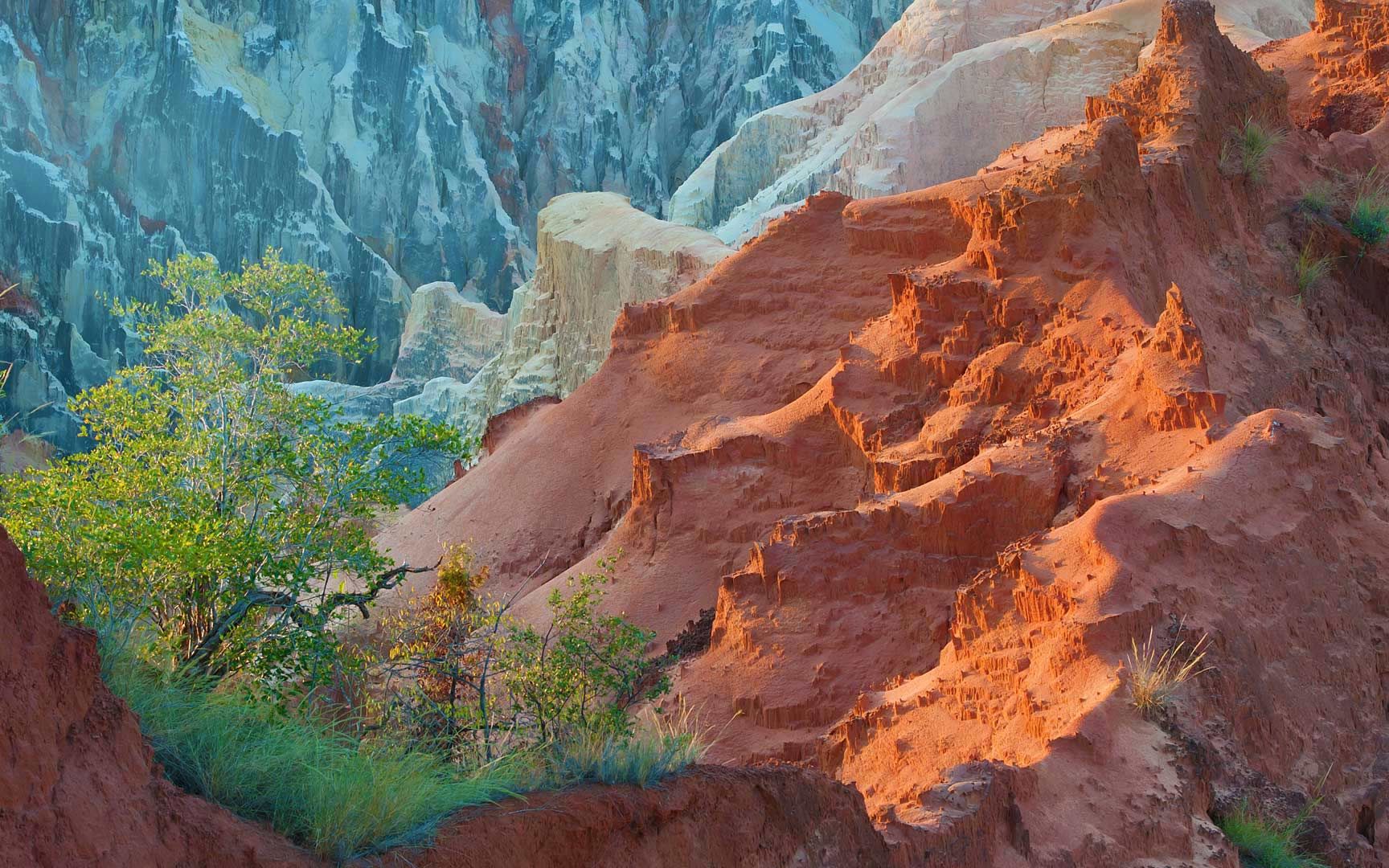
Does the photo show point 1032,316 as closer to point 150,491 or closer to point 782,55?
point 150,491

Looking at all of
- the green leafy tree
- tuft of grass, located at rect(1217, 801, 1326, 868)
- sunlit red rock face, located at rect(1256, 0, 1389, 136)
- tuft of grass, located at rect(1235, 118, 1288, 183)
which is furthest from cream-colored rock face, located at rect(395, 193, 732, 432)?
tuft of grass, located at rect(1217, 801, 1326, 868)

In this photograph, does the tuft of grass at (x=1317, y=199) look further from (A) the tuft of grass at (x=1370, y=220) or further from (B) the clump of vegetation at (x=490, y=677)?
(B) the clump of vegetation at (x=490, y=677)

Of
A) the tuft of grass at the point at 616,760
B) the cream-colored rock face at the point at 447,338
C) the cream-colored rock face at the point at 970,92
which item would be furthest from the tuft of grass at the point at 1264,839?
the cream-colored rock face at the point at 447,338

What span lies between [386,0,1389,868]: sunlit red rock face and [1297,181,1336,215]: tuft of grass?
238 mm

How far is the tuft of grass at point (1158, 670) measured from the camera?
36.2ft

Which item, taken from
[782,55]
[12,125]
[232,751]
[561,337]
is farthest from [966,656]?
[782,55]

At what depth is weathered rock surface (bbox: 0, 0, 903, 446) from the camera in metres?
56.4

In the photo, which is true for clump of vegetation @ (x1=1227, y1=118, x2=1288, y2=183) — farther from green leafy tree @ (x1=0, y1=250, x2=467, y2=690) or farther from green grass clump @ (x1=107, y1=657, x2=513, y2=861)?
green grass clump @ (x1=107, y1=657, x2=513, y2=861)

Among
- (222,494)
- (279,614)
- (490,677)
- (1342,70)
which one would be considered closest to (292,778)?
(279,614)

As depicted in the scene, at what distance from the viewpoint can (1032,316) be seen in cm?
Result: 1742

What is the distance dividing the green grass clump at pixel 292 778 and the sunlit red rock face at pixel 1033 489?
333 cm

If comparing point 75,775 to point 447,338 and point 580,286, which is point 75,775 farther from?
point 447,338

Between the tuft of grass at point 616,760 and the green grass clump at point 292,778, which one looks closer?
the green grass clump at point 292,778

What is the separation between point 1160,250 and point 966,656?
742 centimetres
